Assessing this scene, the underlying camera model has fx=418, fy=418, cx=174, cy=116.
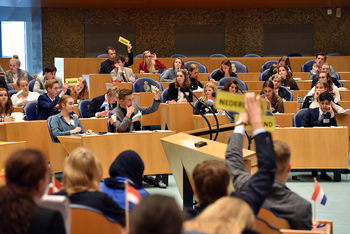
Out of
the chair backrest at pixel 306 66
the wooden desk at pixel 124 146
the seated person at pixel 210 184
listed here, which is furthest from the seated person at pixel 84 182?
the chair backrest at pixel 306 66

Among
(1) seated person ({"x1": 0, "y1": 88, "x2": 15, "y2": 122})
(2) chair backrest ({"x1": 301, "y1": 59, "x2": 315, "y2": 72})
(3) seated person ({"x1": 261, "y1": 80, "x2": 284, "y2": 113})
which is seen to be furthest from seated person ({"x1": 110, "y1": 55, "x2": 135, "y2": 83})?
(2) chair backrest ({"x1": 301, "y1": 59, "x2": 315, "y2": 72})

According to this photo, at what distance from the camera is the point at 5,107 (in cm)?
577

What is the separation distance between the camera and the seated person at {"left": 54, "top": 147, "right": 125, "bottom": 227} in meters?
1.97

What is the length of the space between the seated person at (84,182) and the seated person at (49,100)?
3877 mm

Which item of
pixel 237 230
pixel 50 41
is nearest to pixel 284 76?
pixel 237 230

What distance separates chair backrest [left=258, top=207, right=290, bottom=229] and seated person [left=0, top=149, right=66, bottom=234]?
99cm

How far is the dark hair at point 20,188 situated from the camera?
4.65ft

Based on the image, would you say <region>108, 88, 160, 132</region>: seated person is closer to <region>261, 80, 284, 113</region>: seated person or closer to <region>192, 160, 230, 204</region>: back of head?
<region>261, 80, 284, 113</region>: seated person

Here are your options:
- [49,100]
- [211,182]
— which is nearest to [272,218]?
[211,182]

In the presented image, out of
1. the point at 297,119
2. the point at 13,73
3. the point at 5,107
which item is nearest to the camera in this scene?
the point at 297,119

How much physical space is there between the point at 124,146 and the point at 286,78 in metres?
4.09

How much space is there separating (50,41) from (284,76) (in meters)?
7.69

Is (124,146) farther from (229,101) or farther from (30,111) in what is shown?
(229,101)

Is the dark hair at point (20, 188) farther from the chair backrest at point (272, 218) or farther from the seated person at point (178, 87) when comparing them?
the seated person at point (178, 87)
